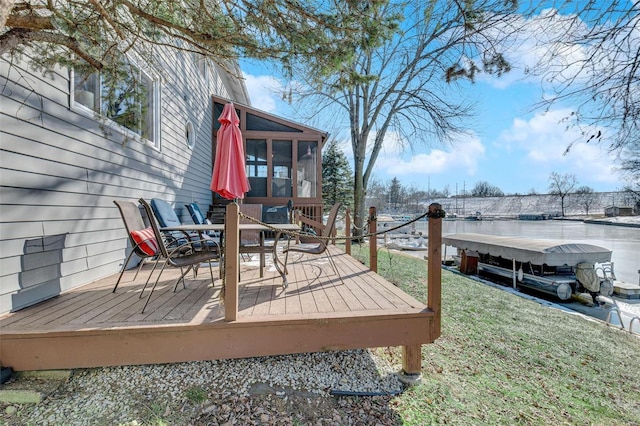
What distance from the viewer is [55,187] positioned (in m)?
2.86

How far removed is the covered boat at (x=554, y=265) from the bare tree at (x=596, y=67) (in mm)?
8158

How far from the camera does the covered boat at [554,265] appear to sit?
9242 millimetres

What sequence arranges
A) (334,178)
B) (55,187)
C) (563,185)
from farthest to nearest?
1. (563,185)
2. (334,178)
3. (55,187)

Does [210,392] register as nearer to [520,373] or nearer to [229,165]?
[229,165]

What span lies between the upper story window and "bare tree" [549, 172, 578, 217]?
60910 millimetres

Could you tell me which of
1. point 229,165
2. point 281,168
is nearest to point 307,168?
point 281,168

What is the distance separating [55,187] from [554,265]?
40.4ft

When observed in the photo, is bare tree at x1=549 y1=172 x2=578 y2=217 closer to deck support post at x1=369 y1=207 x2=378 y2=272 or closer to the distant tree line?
the distant tree line

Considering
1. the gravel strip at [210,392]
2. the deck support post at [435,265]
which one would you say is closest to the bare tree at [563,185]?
the deck support post at [435,265]

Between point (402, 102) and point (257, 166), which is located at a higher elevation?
point (402, 102)

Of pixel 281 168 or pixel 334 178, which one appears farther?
pixel 334 178

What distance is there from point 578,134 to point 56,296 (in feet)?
18.1

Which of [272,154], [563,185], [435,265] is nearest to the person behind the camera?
[435,265]

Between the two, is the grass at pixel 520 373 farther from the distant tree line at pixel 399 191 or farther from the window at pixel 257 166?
the distant tree line at pixel 399 191
